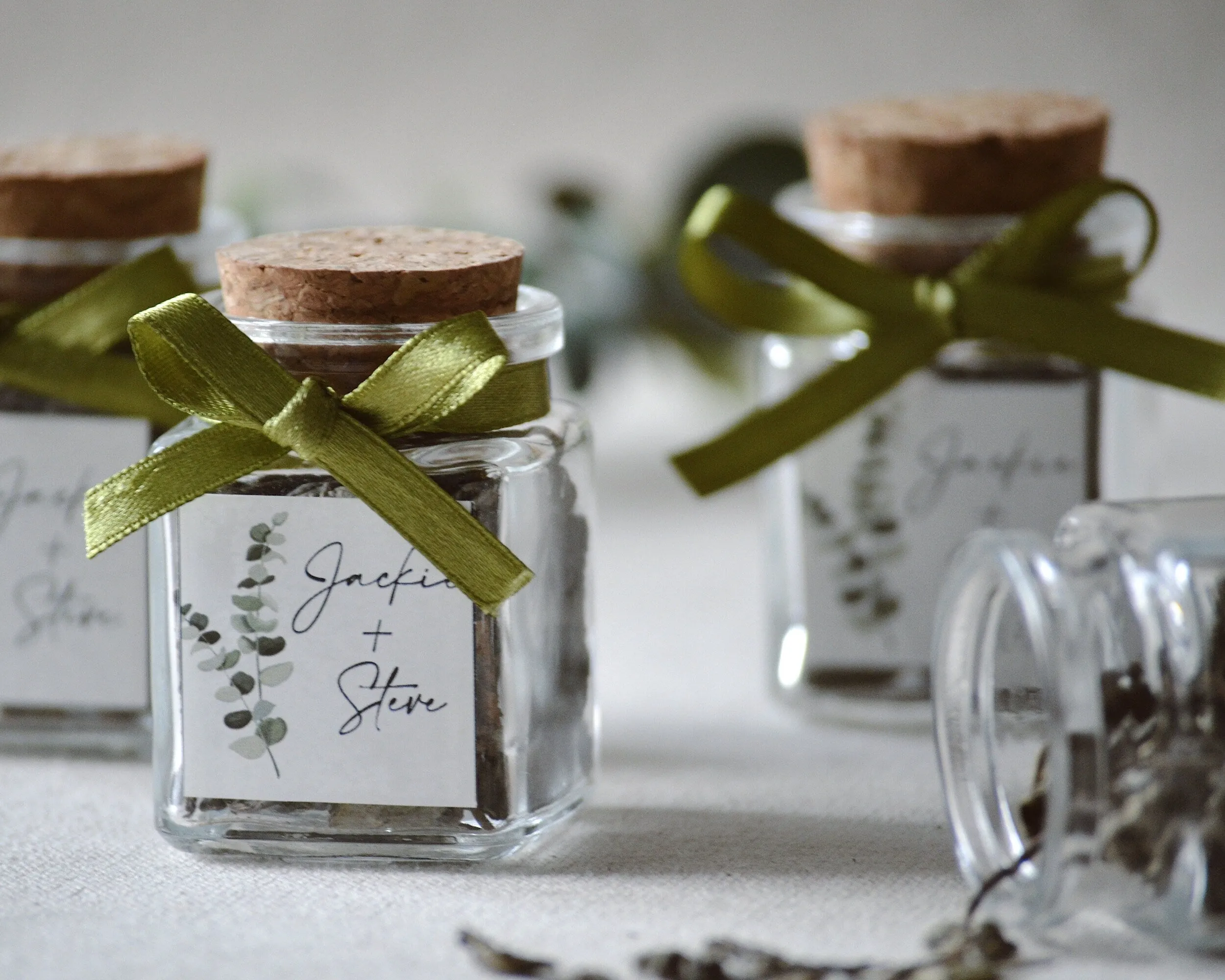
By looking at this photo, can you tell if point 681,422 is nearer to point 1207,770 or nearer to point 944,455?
point 944,455

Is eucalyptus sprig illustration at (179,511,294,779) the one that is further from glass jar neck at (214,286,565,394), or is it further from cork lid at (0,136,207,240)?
cork lid at (0,136,207,240)

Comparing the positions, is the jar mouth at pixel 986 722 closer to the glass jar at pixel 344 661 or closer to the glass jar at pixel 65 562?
the glass jar at pixel 344 661

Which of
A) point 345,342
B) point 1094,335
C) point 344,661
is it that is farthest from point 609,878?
point 1094,335

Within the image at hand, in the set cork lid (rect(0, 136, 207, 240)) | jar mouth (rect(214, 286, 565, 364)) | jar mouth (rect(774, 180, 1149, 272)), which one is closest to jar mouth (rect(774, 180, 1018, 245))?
jar mouth (rect(774, 180, 1149, 272))

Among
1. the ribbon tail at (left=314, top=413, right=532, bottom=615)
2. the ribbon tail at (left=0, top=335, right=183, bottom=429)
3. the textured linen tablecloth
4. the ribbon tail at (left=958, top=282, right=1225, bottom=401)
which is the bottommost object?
the textured linen tablecloth

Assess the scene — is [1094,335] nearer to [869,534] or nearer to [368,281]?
[869,534]

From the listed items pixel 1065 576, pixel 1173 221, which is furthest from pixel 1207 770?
pixel 1173 221
